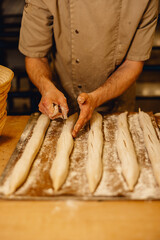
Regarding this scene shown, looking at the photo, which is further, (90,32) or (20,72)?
(20,72)

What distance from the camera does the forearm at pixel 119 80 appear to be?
2.01 meters

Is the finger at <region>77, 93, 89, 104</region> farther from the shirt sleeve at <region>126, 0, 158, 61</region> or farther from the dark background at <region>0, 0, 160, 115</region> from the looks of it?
the dark background at <region>0, 0, 160, 115</region>

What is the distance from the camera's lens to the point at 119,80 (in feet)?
6.87

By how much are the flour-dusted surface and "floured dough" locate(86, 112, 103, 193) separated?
0.10ft

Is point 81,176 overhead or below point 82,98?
below

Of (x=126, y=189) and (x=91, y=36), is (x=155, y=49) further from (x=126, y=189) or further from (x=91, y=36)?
(x=126, y=189)

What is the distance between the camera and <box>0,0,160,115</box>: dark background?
351 centimetres

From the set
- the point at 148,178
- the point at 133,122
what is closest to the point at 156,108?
the point at 133,122

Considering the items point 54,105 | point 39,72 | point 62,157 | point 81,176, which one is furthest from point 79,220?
point 39,72

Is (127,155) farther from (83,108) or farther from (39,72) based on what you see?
(39,72)

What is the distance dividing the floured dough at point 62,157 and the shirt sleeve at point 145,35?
2.84ft

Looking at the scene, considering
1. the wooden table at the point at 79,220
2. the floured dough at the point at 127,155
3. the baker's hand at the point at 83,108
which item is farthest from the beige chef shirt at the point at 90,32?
the wooden table at the point at 79,220

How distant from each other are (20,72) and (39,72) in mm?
1694

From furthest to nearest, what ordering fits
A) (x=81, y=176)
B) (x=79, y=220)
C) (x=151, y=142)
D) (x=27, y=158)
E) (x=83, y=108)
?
(x=83, y=108) → (x=151, y=142) → (x=27, y=158) → (x=81, y=176) → (x=79, y=220)
